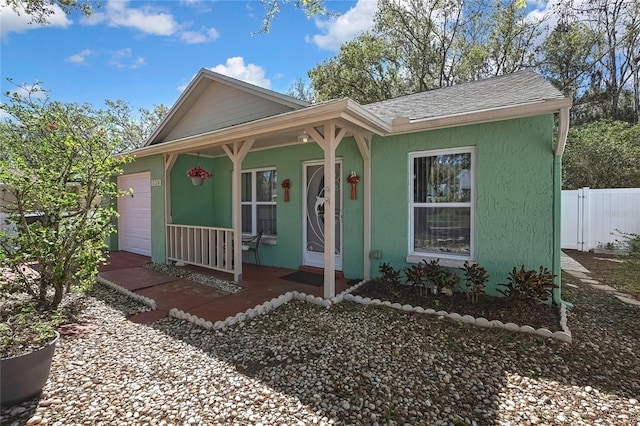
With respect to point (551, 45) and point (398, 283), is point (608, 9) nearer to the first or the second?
point (551, 45)

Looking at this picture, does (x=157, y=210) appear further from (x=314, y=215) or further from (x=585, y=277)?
(x=585, y=277)

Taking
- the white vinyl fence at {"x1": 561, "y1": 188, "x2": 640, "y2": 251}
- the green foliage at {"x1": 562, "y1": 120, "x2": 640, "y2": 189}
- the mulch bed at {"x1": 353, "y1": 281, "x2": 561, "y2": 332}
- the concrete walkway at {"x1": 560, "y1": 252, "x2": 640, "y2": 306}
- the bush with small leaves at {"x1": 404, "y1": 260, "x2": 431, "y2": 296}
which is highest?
the green foliage at {"x1": 562, "y1": 120, "x2": 640, "y2": 189}

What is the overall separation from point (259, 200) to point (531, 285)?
222 inches

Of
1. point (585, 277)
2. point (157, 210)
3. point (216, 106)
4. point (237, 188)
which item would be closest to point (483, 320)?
point (585, 277)

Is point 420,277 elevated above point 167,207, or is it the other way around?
point 167,207

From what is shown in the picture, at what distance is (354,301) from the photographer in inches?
190

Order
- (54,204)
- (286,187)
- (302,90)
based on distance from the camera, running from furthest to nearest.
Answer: (302,90)
(286,187)
(54,204)

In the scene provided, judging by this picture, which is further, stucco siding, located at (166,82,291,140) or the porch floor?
stucco siding, located at (166,82,291,140)

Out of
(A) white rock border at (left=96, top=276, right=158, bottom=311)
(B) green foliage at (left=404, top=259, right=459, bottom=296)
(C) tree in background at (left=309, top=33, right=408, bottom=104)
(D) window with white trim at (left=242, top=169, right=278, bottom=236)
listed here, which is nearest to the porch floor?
(A) white rock border at (left=96, top=276, right=158, bottom=311)

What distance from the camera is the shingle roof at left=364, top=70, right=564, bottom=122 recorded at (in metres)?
4.46

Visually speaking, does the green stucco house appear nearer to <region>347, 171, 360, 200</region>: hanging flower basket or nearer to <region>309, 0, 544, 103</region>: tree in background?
<region>347, 171, 360, 200</region>: hanging flower basket

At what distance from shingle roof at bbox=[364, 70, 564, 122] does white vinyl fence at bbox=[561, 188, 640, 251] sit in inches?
189

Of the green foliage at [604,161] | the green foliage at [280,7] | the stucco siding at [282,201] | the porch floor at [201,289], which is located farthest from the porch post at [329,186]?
the green foliage at [604,161]

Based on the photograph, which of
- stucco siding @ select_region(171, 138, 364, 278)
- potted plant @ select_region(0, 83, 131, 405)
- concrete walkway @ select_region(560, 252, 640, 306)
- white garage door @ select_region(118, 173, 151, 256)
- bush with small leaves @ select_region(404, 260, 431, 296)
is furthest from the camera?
white garage door @ select_region(118, 173, 151, 256)
